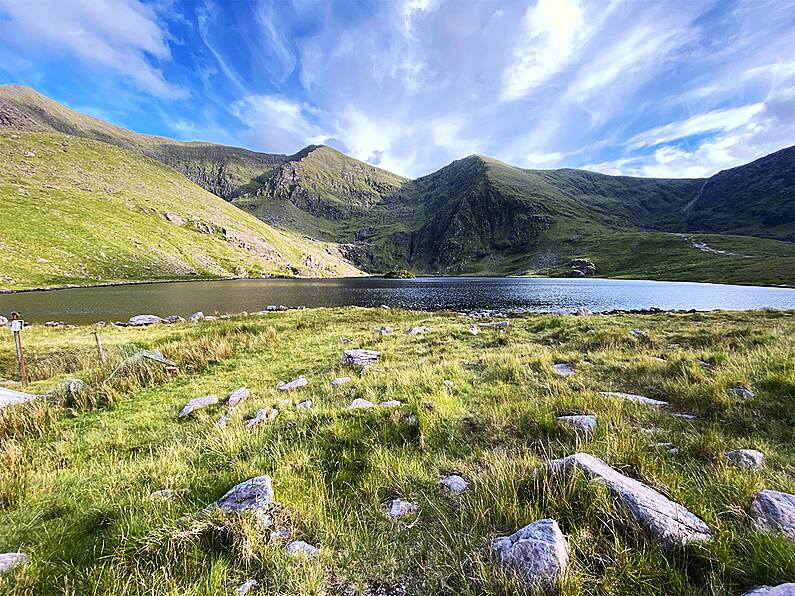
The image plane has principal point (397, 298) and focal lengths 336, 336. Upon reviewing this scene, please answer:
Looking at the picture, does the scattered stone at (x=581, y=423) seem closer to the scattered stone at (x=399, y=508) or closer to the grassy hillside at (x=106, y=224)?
the scattered stone at (x=399, y=508)

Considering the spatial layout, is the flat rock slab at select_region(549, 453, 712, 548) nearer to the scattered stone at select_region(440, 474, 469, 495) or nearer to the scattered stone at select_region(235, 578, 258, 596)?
the scattered stone at select_region(440, 474, 469, 495)

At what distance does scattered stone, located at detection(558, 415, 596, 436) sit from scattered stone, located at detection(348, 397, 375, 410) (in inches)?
164

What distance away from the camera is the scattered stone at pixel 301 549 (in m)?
3.44

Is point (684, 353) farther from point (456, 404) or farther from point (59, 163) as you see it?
point (59, 163)

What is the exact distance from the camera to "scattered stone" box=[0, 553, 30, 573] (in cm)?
362

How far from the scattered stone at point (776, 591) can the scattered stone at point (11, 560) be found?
6.81 m

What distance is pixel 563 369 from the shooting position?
11.2 meters

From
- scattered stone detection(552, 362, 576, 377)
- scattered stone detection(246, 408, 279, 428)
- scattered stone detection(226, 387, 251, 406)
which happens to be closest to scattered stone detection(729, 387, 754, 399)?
scattered stone detection(552, 362, 576, 377)

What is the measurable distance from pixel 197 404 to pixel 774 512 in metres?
11.8

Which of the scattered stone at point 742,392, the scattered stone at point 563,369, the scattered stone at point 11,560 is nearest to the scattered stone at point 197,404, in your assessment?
the scattered stone at point 11,560

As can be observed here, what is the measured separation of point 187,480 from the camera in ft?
17.2

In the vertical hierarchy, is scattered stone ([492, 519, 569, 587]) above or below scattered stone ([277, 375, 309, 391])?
above

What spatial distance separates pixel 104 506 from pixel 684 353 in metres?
15.4

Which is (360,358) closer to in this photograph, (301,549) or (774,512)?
(301,549)
